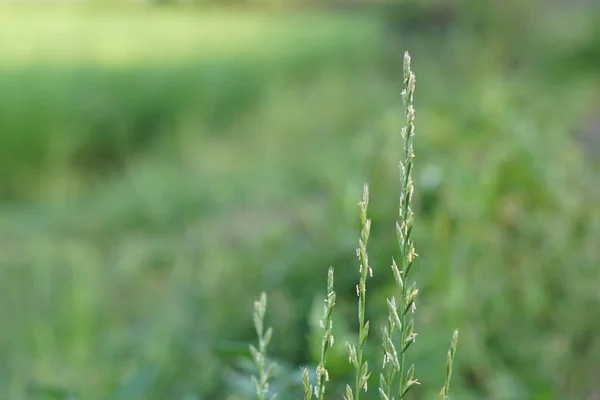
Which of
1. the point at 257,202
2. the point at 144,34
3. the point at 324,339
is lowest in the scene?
the point at 257,202

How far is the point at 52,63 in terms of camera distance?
14.7 ft

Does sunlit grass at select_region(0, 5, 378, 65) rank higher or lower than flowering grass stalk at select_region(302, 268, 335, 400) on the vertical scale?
lower

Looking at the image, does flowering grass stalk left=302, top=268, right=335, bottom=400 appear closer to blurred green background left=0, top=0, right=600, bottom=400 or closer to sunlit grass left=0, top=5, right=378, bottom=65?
blurred green background left=0, top=0, right=600, bottom=400

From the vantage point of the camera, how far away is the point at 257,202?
11.2 ft

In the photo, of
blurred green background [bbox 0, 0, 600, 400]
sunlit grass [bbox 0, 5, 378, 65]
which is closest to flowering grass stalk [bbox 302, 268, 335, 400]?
blurred green background [bbox 0, 0, 600, 400]

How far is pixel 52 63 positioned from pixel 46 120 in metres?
0.47

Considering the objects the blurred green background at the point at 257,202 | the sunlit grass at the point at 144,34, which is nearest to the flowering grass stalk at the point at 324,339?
the blurred green background at the point at 257,202

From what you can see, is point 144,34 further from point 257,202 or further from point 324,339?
point 324,339

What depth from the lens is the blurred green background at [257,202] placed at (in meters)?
1.41

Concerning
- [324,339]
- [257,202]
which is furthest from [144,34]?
[324,339]

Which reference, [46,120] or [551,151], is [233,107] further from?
[551,151]

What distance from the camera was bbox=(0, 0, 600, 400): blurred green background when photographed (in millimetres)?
1414

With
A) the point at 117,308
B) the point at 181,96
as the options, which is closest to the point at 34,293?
the point at 117,308

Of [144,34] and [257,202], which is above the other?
[144,34]
